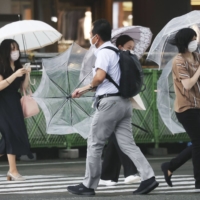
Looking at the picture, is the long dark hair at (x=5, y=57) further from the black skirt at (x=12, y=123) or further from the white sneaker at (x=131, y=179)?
the white sneaker at (x=131, y=179)

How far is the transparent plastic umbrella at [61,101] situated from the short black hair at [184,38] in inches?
111

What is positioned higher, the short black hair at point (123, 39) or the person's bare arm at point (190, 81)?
the short black hair at point (123, 39)

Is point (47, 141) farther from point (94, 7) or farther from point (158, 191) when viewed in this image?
point (94, 7)

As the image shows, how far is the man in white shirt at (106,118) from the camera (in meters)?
7.91

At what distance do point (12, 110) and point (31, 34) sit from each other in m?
1.62

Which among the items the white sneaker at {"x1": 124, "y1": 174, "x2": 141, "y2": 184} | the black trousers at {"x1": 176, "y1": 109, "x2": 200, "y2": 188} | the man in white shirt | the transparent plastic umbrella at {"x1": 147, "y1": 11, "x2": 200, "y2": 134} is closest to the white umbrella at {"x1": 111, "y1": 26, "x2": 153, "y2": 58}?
the transparent plastic umbrella at {"x1": 147, "y1": 11, "x2": 200, "y2": 134}

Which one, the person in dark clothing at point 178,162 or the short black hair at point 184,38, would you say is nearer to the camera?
the short black hair at point 184,38

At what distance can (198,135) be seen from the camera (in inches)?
325

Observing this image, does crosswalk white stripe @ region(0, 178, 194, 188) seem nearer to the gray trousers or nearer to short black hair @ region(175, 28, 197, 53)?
the gray trousers

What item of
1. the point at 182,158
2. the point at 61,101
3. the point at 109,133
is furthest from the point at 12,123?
the point at 182,158

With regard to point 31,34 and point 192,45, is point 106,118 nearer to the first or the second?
point 192,45

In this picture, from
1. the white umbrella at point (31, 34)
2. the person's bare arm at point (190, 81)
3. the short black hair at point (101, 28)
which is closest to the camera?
the short black hair at point (101, 28)

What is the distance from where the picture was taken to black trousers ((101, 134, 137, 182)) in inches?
360

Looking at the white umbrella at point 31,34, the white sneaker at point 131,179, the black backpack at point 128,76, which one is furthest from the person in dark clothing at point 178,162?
the white umbrella at point 31,34
